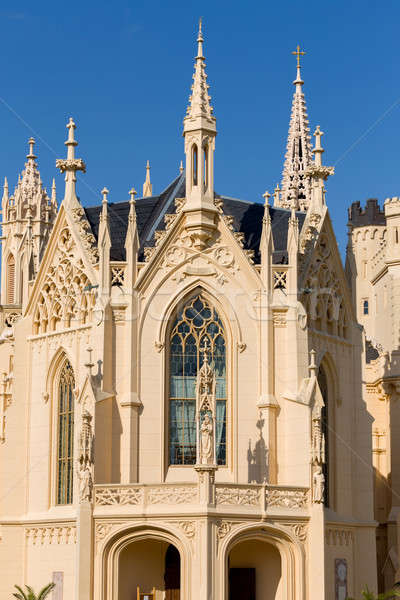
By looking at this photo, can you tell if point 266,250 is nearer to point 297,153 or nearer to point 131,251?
point 131,251

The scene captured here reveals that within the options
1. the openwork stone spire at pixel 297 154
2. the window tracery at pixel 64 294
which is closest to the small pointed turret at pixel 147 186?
the window tracery at pixel 64 294

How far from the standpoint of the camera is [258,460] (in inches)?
1646

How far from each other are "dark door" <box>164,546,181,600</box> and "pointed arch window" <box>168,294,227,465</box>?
121 inches

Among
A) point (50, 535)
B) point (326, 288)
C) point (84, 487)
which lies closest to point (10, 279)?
point (50, 535)

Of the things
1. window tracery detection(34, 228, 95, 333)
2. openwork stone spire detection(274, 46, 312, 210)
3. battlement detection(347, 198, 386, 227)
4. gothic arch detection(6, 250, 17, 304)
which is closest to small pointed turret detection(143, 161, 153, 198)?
gothic arch detection(6, 250, 17, 304)

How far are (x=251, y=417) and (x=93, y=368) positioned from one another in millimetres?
5662

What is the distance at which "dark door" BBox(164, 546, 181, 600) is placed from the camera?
41.0 meters

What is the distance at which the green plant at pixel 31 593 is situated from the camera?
129ft

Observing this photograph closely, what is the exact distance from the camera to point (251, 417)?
42125 millimetres

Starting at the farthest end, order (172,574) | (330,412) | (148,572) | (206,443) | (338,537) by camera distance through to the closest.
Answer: (330,412) < (338,537) < (172,574) < (148,572) < (206,443)

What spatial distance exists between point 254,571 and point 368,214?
66417 mm

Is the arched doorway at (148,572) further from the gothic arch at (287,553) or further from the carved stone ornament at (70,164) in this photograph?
the carved stone ornament at (70,164)

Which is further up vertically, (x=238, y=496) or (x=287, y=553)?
(x=238, y=496)

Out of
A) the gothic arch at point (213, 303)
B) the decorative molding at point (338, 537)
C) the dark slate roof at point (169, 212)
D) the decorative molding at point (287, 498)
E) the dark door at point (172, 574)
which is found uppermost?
the dark slate roof at point (169, 212)
